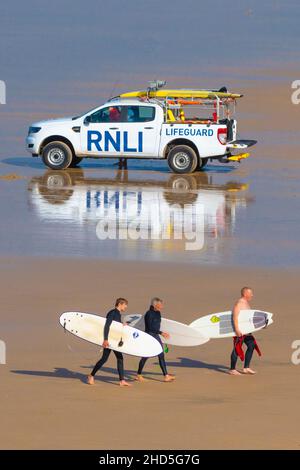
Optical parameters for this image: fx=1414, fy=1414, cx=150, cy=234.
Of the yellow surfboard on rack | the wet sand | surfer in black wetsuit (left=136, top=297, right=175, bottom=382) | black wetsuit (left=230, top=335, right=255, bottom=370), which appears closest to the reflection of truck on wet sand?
the yellow surfboard on rack

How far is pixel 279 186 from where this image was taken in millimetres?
29188

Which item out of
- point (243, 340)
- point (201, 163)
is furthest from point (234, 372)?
point (201, 163)

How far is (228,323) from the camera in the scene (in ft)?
55.0

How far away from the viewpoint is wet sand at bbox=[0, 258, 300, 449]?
13.4 metres

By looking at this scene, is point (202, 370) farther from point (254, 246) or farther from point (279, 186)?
point (279, 186)

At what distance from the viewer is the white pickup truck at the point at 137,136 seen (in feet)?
101

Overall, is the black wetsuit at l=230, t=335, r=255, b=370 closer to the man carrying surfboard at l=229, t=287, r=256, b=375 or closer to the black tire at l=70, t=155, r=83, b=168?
the man carrying surfboard at l=229, t=287, r=256, b=375

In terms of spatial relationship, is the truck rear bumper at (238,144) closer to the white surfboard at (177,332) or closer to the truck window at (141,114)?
the truck window at (141,114)

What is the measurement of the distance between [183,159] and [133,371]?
1498cm

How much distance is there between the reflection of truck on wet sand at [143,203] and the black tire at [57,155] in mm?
289

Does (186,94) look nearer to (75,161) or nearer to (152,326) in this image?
(75,161)

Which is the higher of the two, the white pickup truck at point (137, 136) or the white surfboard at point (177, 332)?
the white pickup truck at point (137, 136)

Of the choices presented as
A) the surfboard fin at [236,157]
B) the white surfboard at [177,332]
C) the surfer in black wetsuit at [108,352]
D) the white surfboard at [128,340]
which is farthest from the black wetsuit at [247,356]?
the surfboard fin at [236,157]

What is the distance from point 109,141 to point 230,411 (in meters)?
17.1
